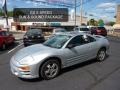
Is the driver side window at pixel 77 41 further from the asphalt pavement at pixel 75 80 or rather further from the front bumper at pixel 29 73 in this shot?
the front bumper at pixel 29 73

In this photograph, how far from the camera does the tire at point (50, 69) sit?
23.2ft

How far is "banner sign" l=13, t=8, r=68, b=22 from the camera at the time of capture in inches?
2778

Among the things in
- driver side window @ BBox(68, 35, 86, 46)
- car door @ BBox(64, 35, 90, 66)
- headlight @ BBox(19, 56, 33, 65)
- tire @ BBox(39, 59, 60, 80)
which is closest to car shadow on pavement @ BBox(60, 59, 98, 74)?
car door @ BBox(64, 35, 90, 66)

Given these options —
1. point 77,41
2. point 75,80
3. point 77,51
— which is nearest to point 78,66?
point 77,51

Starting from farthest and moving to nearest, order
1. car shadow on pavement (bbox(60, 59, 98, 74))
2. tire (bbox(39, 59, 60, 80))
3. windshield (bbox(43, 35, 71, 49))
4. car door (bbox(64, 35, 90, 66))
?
car shadow on pavement (bbox(60, 59, 98, 74)) → windshield (bbox(43, 35, 71, 49)) → car door (bbox(64, 35, 90, 66)) → tire (bbox(39, 59, 60, 80))

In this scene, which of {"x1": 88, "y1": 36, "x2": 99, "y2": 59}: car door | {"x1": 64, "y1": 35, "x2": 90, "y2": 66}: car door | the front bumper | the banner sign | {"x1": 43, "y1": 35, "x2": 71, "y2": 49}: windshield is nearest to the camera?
the front bumper

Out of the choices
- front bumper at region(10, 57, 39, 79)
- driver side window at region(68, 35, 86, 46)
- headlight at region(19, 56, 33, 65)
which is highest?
driver side window at region(68, 35, 86, 46)

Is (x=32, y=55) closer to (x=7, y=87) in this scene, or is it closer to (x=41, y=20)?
(x=7, y=87)

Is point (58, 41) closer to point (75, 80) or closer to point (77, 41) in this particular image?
point (77, 41)

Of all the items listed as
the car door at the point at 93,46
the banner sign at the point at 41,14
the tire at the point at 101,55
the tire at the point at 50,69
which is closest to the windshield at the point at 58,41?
the tire at the point at 50,69

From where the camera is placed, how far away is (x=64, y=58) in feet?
25.3

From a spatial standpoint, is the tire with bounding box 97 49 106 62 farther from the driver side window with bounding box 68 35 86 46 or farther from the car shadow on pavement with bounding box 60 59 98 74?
the driver side window with bounding box 68 35 86 46

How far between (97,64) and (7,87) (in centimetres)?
418

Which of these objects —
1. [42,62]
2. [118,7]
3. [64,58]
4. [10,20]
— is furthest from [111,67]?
[10,20]
